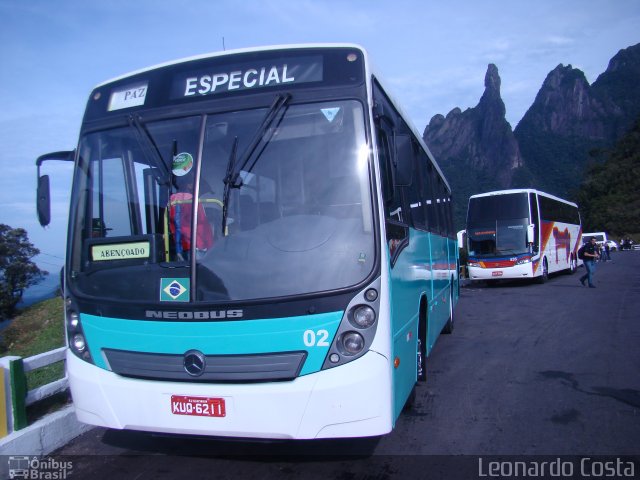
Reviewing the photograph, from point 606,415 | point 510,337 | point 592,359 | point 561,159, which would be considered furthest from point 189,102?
point 561,159

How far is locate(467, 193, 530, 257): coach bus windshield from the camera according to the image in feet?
64.9

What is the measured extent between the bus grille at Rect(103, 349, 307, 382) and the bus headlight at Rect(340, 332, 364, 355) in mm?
259

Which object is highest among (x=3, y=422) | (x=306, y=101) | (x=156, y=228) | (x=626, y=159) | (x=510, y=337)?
(x=626, y=159)

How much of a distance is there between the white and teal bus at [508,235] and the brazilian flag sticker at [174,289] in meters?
17.8

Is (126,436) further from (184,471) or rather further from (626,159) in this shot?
(626,159)

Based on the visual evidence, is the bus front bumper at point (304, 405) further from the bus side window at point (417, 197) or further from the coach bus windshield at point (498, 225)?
the coach bus windshield at point (498, 225)

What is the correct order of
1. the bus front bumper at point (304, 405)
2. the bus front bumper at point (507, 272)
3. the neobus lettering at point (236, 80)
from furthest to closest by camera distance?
the bus front bumper at point (507, 272), the neobus lettering at point (236, 80), the bus front bumper at point (304, 405)

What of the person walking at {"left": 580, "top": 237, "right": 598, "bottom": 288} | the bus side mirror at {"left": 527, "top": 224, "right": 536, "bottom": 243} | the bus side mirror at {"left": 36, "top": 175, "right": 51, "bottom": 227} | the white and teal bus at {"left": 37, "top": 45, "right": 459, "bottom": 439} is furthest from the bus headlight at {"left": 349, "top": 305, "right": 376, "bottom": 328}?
the bus side mirror at {"left": 527, "top": 224, "right": 536, "bottom": 243}

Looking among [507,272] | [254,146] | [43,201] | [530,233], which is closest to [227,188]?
[254,146]

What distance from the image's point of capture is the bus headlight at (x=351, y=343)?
11.6 ft

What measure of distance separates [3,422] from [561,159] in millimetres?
131983

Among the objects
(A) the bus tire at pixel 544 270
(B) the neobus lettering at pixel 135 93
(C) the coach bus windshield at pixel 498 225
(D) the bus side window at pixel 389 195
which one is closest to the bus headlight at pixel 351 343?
(D) the bus side window at pixel 389 195

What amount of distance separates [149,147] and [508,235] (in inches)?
705

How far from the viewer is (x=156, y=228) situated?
4.09m
